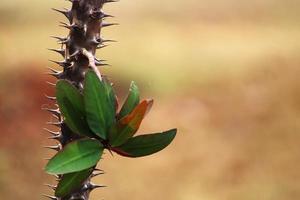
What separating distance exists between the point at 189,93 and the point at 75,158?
2.27 meters

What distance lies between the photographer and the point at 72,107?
0.42 m

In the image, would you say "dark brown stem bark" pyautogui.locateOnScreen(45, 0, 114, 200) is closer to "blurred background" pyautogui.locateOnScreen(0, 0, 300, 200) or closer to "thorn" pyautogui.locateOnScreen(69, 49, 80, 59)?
"thorn" pyautogui.locateOnScreen(69, 49, 80, 59)

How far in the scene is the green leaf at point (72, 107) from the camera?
0.42 metres

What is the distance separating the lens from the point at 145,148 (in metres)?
0.43

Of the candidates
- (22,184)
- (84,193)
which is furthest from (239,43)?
(84,193)

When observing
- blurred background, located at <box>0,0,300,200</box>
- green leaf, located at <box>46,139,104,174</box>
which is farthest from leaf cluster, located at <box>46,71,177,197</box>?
blurred background, located at <box>0,0,300,200</box>

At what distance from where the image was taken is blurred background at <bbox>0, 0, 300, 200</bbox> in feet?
7.22

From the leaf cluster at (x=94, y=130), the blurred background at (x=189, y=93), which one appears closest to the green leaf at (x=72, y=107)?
the leaf cluster at (x=94, y=130)

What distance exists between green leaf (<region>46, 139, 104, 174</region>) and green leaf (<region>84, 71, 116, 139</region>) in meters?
0.01

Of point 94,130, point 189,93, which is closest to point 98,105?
point 94,130

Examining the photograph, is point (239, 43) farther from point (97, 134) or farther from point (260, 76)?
point (97, 134)

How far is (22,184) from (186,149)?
2.02ft

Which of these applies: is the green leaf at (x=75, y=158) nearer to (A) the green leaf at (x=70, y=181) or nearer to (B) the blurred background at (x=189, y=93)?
(A) the green leaf at (x=70, y=181)

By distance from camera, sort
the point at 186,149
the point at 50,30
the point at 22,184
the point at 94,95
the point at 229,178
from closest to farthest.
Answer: the point at 94,95 → the point at 22,184 → the point at 229,178 → the point at 186,149 → the point at 50,30
